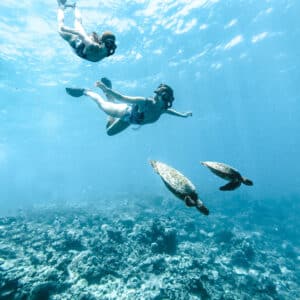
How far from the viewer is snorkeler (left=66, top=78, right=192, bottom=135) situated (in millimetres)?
5666

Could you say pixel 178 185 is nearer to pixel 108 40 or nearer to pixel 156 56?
pixel 108 40

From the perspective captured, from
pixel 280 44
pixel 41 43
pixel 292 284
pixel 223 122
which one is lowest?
pixel 292 284

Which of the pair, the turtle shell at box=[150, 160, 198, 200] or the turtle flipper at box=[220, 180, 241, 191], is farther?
the turtle flipper at box=[220, 180, 241, 191]

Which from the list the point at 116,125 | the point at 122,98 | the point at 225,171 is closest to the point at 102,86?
the point at 122,98

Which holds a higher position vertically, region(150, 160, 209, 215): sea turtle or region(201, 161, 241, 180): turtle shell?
region(201, 161, 241, 180): turtle shell

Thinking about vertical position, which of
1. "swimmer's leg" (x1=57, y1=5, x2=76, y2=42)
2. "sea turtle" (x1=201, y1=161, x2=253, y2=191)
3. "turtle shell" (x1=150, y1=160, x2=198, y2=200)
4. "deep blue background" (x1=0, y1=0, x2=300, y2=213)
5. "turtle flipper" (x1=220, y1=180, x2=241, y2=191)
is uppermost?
"deep blue background" (x1=0, y1=0, x2=300, y2=213)

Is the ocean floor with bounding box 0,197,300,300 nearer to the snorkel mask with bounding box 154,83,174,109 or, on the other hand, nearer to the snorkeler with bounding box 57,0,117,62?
the snorkel mask with bounding box 154,83,174,109

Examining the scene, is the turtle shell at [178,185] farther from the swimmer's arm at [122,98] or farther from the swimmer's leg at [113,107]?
the swimmer's leg at [113,107]

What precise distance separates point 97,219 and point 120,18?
15.5 metres

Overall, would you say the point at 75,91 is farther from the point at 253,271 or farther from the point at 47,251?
the point at 253,271

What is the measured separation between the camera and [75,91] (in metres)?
7.36

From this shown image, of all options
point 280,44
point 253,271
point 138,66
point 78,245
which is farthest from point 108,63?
point 253,271

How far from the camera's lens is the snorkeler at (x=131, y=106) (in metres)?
5.67

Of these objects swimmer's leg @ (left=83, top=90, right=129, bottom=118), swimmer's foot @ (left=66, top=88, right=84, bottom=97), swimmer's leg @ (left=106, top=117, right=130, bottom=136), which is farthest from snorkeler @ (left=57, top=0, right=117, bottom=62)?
swimmer's leg @ (left=106, top=117, right=130, bottom=136)
